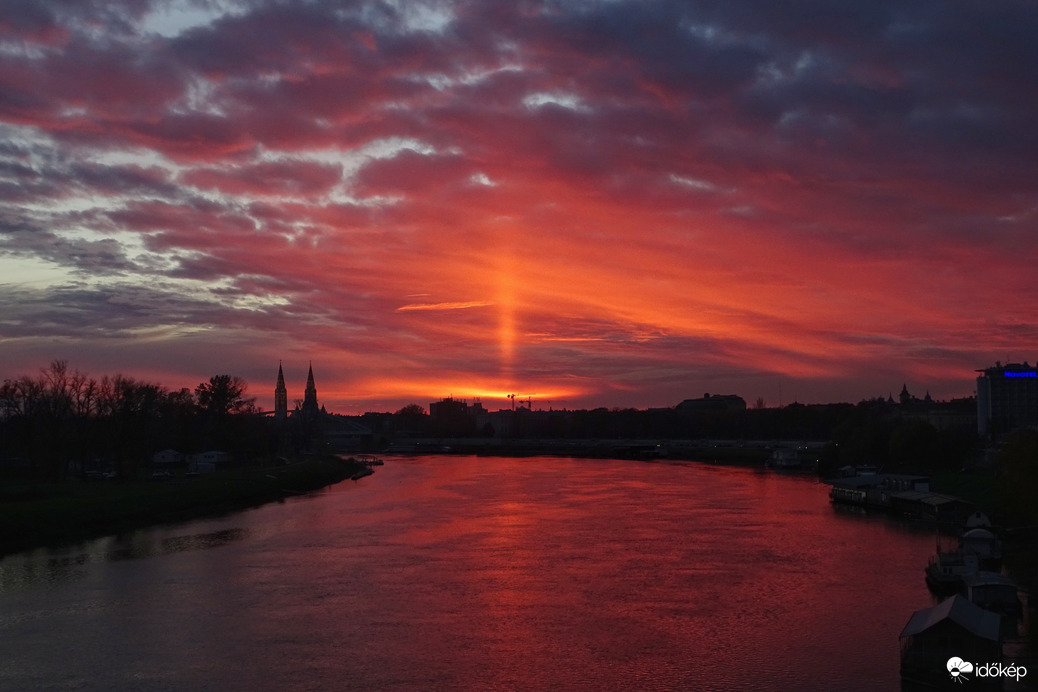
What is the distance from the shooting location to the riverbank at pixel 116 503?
130 feet

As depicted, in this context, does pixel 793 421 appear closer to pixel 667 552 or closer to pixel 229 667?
pixel 667 552

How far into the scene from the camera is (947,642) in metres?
19.1

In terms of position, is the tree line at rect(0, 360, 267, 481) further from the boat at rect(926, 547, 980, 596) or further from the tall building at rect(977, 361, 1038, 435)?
the tall building at rect(977, 361, 1038, 435)

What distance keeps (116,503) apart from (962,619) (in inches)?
1578

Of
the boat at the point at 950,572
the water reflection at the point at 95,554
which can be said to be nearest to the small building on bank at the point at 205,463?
the water reflection at the point at 95,554

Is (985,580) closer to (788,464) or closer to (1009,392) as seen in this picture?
(788,464)

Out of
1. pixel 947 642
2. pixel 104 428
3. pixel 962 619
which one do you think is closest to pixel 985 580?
pixel 962 619

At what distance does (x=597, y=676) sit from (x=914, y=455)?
200 feet

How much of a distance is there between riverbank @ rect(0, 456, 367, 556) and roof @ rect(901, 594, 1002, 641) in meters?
32.9

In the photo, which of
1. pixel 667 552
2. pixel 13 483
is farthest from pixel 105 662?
pixel 13 483

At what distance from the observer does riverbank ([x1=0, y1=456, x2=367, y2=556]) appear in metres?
39.5

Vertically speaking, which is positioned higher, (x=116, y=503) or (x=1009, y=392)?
(x=1009, y=392)

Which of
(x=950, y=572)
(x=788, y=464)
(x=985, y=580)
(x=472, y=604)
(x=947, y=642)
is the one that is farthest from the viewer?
(x=788, y=464)

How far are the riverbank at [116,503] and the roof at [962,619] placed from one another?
32905mm
